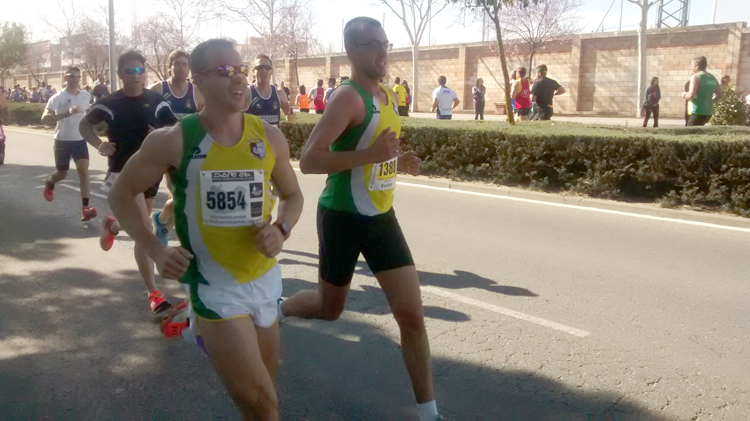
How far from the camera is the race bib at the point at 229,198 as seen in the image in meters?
2.49

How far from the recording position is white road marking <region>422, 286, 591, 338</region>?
4547mm

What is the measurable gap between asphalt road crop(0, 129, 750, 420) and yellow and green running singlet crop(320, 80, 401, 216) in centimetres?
110

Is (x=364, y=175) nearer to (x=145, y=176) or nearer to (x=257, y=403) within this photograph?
(x=145, y=176)

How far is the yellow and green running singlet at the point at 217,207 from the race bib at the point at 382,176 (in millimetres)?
784

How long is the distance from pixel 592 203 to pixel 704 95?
4.62 meters

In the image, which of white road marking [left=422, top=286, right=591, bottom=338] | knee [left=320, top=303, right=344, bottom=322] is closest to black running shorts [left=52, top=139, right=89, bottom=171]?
white road marking [left=422, top=286, right=591, bottom=338]

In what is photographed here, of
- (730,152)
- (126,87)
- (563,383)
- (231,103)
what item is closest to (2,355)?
(126,87)

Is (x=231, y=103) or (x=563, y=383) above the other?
(x=231, y=103)

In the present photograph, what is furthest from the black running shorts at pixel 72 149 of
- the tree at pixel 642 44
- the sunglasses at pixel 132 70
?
the tree at pixel 642 44

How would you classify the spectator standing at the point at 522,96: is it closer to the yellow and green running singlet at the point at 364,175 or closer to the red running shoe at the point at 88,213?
the red running shoe at the point at 88,213

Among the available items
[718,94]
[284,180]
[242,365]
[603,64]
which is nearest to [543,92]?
[718,94]

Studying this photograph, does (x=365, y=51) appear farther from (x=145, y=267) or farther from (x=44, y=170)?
(x=44, y=170)

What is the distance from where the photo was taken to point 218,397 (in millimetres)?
3617

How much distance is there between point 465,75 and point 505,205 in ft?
99.5
